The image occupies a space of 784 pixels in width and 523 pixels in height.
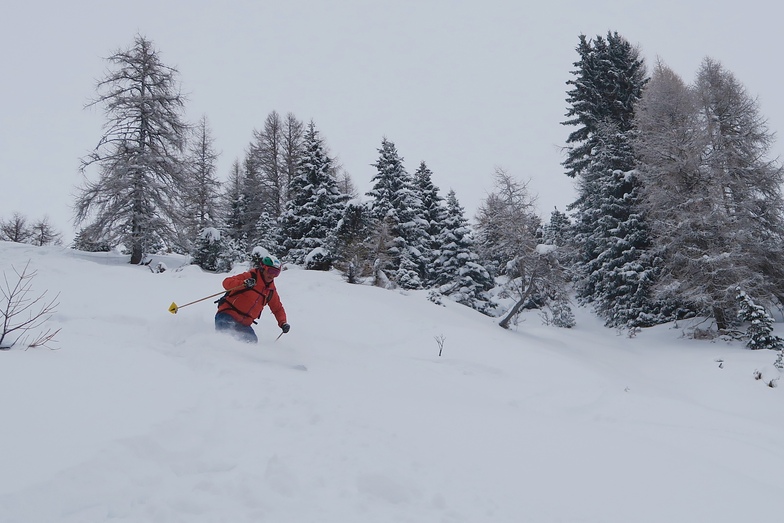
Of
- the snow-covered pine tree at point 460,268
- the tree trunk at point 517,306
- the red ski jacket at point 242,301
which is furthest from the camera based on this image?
the snow-covered pine tree at point 460,268

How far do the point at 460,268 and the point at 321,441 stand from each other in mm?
19235

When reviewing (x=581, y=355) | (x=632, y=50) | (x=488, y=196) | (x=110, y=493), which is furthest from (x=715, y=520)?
(x=632, y=50)

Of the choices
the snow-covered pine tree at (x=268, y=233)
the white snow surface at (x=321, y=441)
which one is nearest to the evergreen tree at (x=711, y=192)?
the white snow surface at (x=321, y=441)

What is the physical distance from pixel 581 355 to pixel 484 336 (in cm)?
380

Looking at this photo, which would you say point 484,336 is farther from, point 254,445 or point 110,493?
point 110,493

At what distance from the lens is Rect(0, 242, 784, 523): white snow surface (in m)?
2.21

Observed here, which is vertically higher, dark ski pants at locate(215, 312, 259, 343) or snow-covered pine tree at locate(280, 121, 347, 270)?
snow-covered pine tree at locate(280, 121, 347, 270)

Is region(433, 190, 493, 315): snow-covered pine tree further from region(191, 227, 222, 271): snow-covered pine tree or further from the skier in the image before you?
the skier

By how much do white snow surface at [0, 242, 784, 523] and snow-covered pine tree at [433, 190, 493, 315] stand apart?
1413cm

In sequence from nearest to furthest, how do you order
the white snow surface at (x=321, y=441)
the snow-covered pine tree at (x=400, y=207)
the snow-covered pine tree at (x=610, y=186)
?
the white snow surface at (x=321, y=441) → the snow-covered pine tree at (x=610, y=186) → the snow-covered pine tree at (x=400, y=207)

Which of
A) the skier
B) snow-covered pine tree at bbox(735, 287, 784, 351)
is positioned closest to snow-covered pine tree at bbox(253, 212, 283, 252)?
the skier

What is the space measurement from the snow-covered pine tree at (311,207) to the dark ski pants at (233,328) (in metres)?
14.3

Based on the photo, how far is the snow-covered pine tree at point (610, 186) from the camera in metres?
18.9

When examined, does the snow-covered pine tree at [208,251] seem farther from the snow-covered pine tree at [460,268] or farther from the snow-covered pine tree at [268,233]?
the snow-covered pine tree at [460,268]
